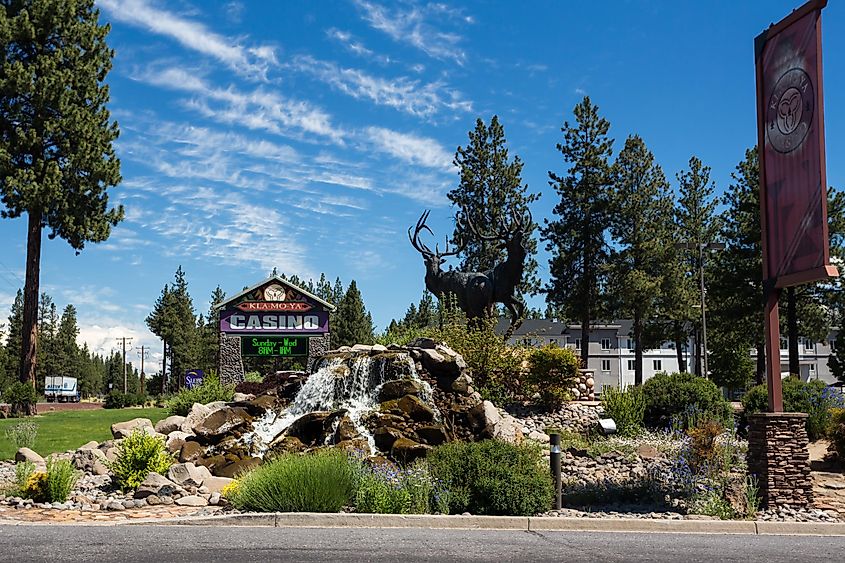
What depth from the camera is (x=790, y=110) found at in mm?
11070

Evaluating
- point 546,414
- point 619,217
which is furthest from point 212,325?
point 546,414

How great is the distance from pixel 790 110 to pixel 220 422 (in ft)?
42.7

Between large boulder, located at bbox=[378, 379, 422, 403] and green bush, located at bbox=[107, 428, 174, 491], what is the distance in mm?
6415

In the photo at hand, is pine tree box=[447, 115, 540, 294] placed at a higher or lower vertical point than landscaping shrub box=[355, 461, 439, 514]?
higher

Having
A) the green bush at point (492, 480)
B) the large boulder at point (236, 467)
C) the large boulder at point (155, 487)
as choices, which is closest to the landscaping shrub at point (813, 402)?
the green bush at point (492, 480)

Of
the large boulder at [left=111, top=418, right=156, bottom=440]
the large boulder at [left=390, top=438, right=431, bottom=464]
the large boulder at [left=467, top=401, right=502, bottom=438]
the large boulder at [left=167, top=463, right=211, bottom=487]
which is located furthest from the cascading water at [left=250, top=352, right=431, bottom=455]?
the large boulder at [left=167, top=463, right=211, bottom=487]

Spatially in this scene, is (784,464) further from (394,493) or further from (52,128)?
(52,128)

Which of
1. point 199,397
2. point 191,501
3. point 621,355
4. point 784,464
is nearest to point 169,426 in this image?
point 199,397

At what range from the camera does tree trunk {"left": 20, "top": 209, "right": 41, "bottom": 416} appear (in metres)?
31.6

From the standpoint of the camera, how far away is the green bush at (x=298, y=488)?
9.95 meters

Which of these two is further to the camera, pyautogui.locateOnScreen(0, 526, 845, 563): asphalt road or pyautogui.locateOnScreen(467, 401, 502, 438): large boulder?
pyautogui.locateOnScreen(467, 401, 502, 438): large boulder

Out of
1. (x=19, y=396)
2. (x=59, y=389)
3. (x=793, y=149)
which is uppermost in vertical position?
(x=793, y=149)

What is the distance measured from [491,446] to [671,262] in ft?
127

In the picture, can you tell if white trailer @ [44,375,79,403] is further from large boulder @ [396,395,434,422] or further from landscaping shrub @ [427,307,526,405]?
large boulder @ [396,395,434,422]
